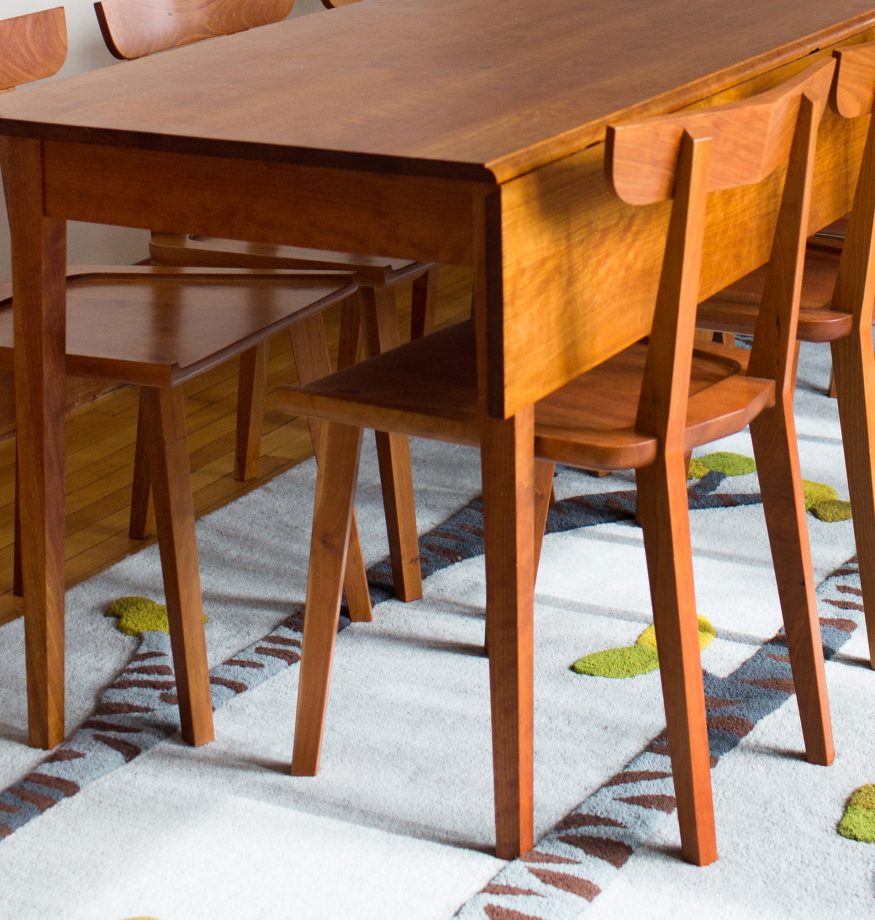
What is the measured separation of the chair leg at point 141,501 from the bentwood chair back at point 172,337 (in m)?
0.38

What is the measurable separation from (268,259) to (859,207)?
2.83 feet

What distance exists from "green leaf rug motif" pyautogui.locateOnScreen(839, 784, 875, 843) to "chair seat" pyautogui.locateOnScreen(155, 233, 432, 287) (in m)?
0.95

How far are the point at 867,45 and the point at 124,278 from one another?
3.40 ft

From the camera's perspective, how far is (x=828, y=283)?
1.97 meters

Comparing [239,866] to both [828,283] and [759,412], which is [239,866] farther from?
[828,283]

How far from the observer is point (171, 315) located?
1.89 m

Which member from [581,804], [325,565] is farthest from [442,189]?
[581,804]

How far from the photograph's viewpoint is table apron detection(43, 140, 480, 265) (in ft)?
4.50

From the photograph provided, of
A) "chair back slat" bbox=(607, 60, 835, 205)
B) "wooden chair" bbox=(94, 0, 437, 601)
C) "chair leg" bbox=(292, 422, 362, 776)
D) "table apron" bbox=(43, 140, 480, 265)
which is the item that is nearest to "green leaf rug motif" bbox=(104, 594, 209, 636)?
"wooden chair" bbox=(94, 0, 437, 601)

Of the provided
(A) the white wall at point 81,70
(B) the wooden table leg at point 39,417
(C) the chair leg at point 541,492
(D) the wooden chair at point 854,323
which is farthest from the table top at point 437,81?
(A) the white wall at point 81,70

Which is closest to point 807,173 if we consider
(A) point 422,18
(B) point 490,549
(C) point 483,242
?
(C) point 483,242

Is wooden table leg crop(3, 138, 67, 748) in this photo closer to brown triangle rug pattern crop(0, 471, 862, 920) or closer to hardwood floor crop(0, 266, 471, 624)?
brown triangle rug pattern crop(0, 471, 862, 920)

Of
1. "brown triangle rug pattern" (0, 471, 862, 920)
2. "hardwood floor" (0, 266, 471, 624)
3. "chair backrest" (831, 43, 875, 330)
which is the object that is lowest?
"hardwood floor" (0, 266, 471, 624)

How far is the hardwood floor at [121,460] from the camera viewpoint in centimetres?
240
